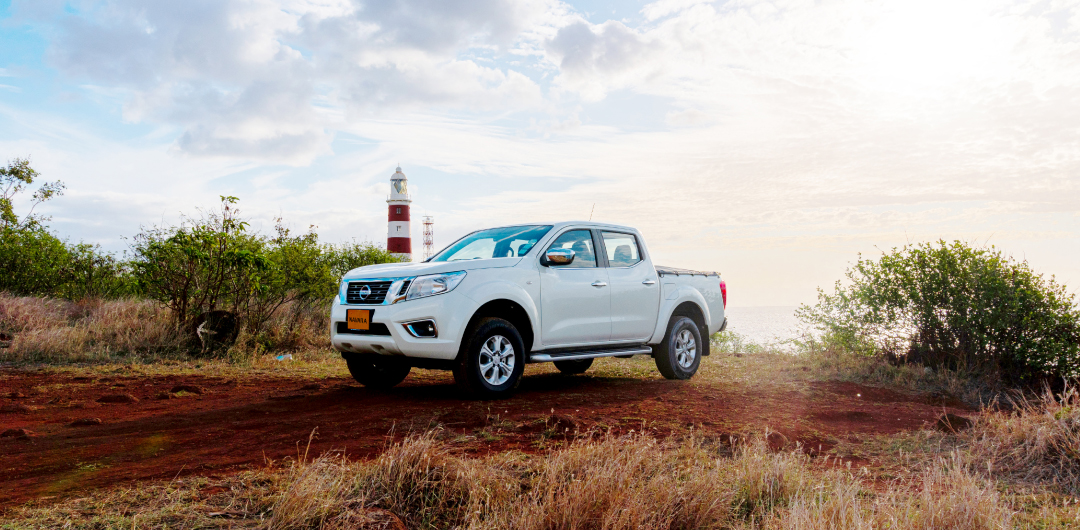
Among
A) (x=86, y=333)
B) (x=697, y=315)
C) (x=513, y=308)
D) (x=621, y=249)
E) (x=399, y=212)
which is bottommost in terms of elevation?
(x=86, y=333)

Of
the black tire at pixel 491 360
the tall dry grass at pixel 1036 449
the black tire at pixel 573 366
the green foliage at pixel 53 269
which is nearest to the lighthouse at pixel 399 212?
the green foliage at pixel 53 269

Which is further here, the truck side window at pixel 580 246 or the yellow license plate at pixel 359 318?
the truck side window at pixel 580 246

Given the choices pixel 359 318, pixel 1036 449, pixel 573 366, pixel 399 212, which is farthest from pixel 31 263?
pixel 399 212

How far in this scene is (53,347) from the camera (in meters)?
10.8

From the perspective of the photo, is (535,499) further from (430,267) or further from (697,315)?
(697,315)

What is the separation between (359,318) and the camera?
23.4 feet

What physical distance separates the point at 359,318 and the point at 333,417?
3.91ft

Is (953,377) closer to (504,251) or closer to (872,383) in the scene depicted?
(872,383)

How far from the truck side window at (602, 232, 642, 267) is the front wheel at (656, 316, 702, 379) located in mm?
1126

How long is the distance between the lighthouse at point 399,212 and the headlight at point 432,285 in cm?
3268

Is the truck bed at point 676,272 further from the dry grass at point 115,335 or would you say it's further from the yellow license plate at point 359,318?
the dry grass at point 115,335

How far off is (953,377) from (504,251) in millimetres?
7340

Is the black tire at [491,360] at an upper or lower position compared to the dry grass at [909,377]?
upper

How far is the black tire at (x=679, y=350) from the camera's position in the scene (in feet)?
30.1
